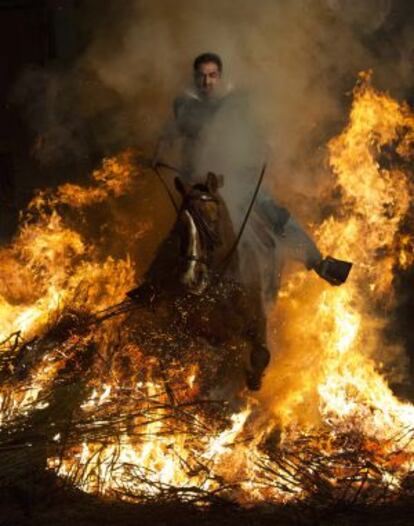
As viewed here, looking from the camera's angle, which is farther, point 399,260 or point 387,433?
point 399,260

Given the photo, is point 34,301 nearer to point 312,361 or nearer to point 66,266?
point 66,266

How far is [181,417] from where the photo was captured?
577cm

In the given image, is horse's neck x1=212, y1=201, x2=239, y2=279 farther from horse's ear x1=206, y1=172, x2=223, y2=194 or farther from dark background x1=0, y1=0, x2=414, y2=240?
dark background x1=0, y1=0, x2=414, y2=240

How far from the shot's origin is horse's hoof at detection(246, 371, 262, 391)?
6.59 metres

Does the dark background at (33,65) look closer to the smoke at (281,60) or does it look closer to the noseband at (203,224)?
the smoke at (281,60)

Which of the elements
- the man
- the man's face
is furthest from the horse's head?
the man's face

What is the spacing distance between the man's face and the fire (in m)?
1.93

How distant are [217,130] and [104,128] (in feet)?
8.23

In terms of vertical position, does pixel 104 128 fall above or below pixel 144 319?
above

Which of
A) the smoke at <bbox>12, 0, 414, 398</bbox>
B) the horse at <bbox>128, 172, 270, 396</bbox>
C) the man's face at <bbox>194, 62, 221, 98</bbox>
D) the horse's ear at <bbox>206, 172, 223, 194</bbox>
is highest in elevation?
the smoke at <bbox>12, 0, 414, 398</bbox>

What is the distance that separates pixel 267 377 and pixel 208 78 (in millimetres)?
3872

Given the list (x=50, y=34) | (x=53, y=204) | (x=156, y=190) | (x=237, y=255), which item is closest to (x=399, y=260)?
(x=237, y=255)

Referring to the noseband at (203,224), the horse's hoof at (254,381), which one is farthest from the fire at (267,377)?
the noseband at (203,224)

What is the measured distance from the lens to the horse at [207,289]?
6270mm
